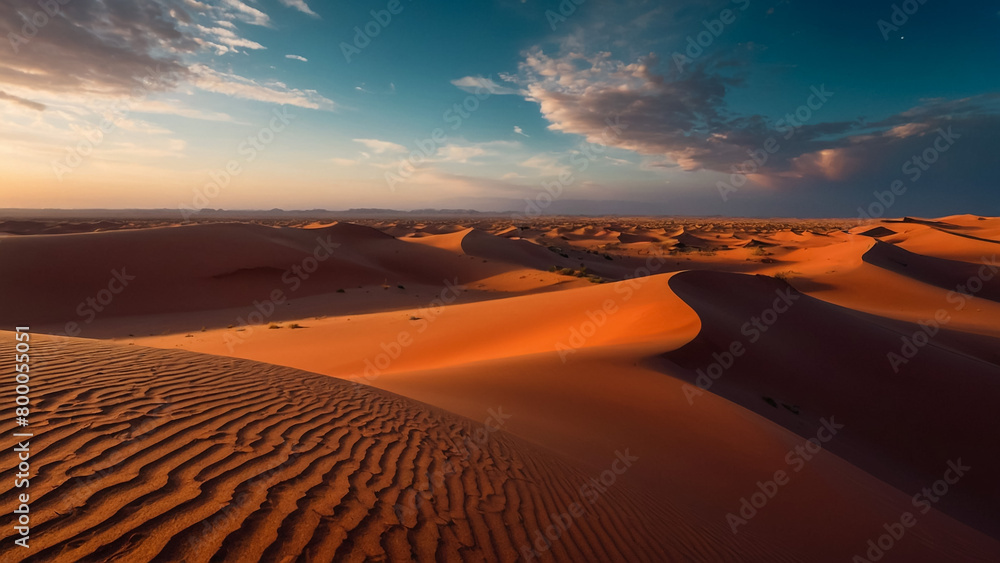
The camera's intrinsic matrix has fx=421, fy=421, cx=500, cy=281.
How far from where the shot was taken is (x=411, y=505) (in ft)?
9.12

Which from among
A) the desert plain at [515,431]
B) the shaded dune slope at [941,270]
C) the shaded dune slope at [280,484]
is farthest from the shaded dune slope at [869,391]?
the shaded dune slope at [941,270]

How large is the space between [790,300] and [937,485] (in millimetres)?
6887

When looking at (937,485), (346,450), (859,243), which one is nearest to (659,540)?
(346,450)

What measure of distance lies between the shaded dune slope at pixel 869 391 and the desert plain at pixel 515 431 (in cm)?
6

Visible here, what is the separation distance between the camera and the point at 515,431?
5.21m

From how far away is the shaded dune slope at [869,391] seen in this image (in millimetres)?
7500

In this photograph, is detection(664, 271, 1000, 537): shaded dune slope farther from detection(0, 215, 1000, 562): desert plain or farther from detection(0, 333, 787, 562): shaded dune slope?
detection(0, 333, 787, 562): shaded dune slope

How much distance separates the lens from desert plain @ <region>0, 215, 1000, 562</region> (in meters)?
2.44

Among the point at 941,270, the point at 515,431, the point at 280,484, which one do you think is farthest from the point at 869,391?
the point at 941,270

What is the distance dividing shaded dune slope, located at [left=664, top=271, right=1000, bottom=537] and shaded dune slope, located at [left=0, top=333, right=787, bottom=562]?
17.3ft

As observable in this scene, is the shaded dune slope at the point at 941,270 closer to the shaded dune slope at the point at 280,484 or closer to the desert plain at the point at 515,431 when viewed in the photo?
the desert plain at the point at 515,431

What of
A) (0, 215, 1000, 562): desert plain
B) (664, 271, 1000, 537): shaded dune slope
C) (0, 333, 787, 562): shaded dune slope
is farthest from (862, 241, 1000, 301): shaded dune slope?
(0, 333, 787, 562): shaded dune slope

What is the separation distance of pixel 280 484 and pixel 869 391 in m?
11.9

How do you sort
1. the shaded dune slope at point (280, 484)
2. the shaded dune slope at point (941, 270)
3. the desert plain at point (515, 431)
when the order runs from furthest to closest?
1. the shaded dune slope at point (941, 270)
2. the desert plain at point (515, 431)
3. the shaded dune slope at point (280, 484)
